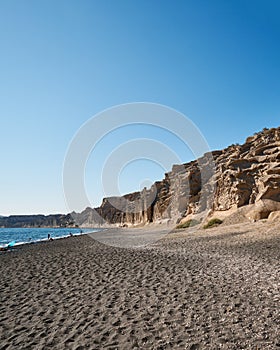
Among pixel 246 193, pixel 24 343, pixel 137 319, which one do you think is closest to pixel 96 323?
pixel 137 319

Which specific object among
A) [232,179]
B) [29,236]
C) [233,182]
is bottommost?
[29,236]

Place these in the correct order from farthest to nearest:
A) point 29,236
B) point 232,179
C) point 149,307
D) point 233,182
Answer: point 29,236
point 232,179
point 233,182
point 149,307

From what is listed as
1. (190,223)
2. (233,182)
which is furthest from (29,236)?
(233,182)

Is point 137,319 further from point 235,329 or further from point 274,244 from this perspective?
point 274,244

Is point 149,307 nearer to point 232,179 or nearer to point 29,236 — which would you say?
point 232,179

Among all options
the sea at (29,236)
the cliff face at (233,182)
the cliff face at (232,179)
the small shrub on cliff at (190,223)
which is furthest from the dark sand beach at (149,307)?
the sea at (29,236)

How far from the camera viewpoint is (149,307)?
23.1 feet

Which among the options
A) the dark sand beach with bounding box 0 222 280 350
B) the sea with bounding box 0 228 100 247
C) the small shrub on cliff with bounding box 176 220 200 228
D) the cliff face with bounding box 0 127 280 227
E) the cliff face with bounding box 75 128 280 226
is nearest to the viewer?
the dark sand beach with bounding box 0 222 280 350

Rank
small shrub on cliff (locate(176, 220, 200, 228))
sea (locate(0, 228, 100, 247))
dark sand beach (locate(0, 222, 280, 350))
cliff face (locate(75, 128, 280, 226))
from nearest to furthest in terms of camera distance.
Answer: dark sand beach (locate(0, 222, 280, 350)), cliff face (locate(75, 128, 280, 226)), small shrub on cliff (locate(176, 220, 200, 228)), sea (locate(0, 228, 100, 247))

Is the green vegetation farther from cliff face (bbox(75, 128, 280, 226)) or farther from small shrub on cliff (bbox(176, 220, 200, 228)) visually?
cliff face (bbox(75, 128, 280, 226))

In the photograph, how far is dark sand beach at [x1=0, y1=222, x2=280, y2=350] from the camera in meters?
5.24

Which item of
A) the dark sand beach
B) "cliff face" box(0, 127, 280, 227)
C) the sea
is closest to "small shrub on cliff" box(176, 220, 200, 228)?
"cliff face" box(0, 127, 280, 227)

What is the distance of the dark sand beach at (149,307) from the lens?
17.2 feet

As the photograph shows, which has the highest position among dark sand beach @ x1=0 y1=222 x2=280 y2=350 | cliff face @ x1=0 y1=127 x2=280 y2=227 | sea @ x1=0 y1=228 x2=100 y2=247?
cliff face @ x1=0 y1=127 x2=280 y2=227
